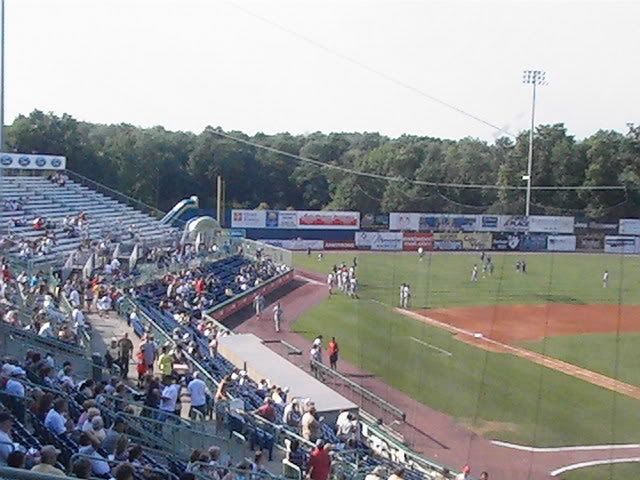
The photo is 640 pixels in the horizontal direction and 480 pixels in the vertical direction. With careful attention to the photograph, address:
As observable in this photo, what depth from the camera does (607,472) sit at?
1579 centimetres

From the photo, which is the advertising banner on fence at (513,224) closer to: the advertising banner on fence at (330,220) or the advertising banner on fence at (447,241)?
the advertising banner on fence at (447,241)

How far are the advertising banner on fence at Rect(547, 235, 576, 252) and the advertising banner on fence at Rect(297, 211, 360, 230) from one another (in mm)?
14252

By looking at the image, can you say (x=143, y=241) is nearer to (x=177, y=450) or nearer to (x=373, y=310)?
(x=373, y=310)

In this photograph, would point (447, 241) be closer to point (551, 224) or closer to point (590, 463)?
point (551, 224)

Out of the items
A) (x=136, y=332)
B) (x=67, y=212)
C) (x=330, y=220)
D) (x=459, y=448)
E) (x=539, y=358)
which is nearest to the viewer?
(x=459, y=448)

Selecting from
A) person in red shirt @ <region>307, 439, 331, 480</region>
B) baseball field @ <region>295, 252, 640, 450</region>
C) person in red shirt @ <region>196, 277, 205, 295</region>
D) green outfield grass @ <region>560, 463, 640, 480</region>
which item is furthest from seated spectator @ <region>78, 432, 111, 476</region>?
person in red shirt @ <region>196, 277, 205, 295</region>

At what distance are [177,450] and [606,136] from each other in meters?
56.3

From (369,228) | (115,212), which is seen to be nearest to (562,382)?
(115,212)

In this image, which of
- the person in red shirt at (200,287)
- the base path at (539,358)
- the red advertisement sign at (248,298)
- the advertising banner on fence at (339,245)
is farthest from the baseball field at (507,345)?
the advertising banner on fence at (339,245)

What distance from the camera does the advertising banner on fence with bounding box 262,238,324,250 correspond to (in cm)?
5747

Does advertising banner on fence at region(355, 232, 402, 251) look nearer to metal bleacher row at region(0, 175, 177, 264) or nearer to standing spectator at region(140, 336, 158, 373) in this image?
metal bleacher row at region(0, 175, 177, 264)

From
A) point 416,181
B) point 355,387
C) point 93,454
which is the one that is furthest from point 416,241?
point 93,454

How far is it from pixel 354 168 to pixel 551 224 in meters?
16.1

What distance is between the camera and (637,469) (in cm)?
1616
